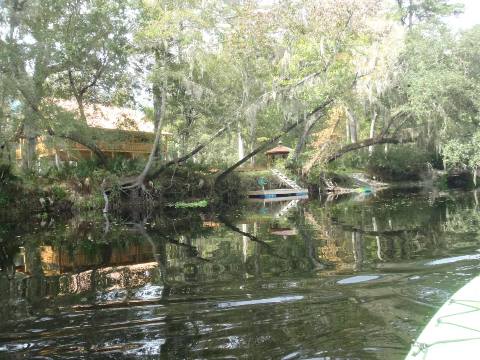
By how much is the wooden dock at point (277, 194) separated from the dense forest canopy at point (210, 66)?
21.1ft

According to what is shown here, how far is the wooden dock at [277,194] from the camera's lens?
2789 centimetres

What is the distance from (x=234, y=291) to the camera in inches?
222

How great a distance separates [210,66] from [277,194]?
11155 millimetres

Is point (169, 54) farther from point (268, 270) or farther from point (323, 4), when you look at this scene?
point (268, 270)

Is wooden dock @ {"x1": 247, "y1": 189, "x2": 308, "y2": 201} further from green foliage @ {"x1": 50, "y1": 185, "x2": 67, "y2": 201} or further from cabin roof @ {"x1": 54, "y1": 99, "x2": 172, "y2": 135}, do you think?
green foliage @ {"x1": 50, "y1": 185, "x2": 67, "y2": 201}

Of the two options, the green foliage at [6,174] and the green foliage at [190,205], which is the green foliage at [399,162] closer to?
the green foliage at [190,205]

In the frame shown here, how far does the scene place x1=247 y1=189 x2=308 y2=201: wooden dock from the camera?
27.9m

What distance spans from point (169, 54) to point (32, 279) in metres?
13.4

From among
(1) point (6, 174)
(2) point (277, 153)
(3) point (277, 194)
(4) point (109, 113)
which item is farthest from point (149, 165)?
(2) point (277, 153)

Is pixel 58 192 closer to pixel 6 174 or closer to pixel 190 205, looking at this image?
pixel 6 174

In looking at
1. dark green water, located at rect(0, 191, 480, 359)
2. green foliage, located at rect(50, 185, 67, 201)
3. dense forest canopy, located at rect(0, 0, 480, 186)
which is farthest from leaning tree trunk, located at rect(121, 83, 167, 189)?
dark green water, located at rect(0, 191, 480, 359)

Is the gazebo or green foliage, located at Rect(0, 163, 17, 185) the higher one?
the gazebo

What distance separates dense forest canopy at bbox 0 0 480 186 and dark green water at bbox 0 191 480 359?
8.08 metres

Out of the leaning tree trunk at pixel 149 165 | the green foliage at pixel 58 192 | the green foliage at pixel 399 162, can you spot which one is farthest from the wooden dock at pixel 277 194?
the green foliage at pixel 58 192
